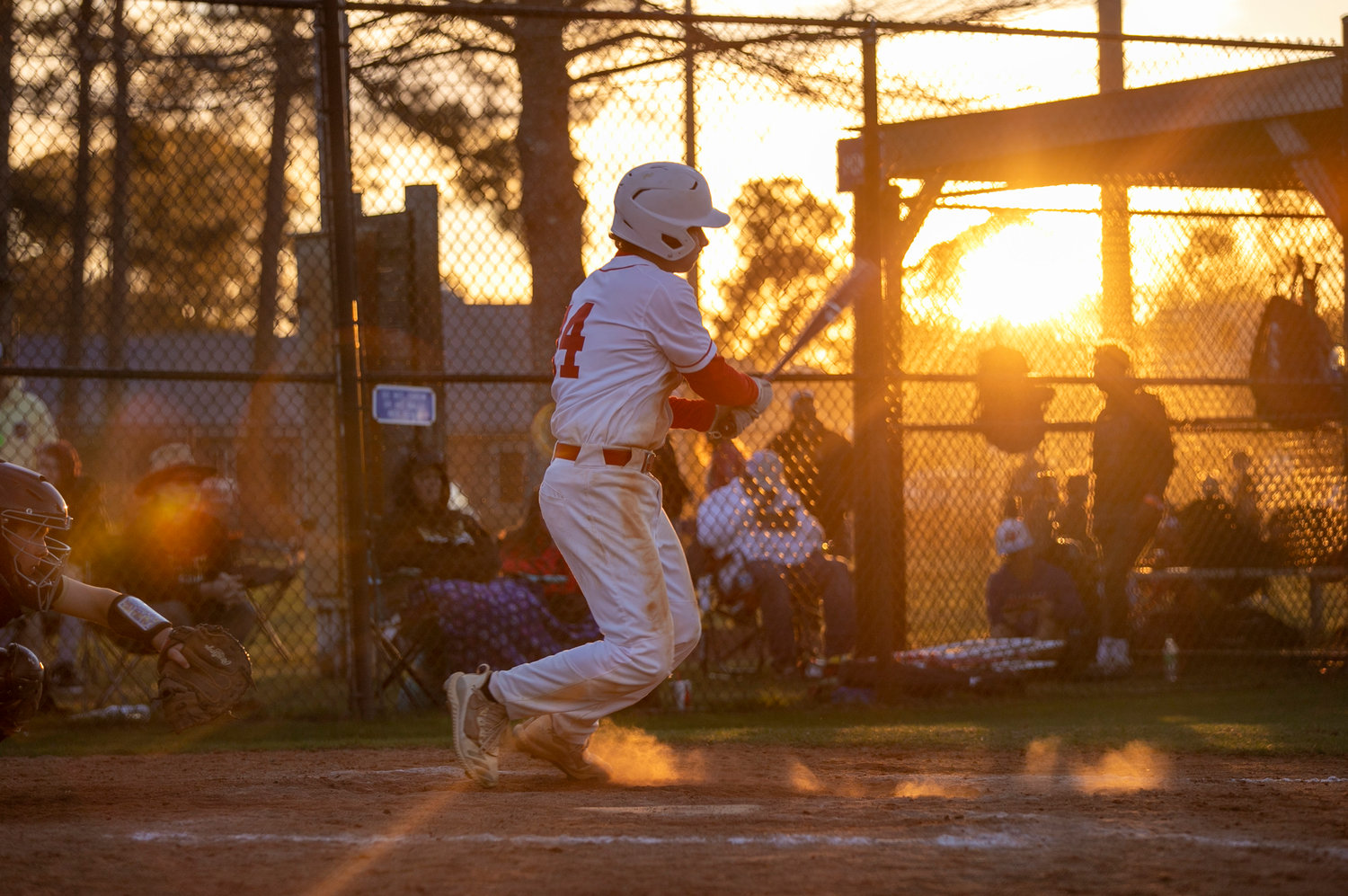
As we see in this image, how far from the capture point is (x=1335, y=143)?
8.92m

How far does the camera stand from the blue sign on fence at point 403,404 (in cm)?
698

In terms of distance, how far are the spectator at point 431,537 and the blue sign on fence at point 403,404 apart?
75 cm

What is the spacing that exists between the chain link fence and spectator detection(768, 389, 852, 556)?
0.08 feet

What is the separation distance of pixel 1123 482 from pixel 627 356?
496 cm

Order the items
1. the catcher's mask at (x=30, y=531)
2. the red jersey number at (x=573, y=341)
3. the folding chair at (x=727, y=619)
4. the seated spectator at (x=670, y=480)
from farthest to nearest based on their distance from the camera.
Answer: the folding chair at (x=727, y=619), the seated spectator at (x=670, y=480), the red jersey number at (x=573, y=341), the catcher's mask at (x=30, y=531)

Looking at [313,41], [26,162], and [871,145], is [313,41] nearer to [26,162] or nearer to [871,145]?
[26,162]

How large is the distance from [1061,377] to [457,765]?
4.38 metres

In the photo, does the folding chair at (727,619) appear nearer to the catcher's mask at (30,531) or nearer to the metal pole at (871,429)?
the metal pole at (871,429)

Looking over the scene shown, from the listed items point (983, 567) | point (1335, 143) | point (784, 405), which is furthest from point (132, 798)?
point (1335, 143)

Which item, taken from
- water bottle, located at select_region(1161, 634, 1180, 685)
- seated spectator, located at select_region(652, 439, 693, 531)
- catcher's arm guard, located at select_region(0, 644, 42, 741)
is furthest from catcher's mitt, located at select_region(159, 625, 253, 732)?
water bottle, located at select_region(1161, 634, 1180, 685)

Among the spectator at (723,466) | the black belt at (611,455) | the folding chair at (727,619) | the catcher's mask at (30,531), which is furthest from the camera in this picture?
the spectator at (723,466)

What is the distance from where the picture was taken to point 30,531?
4.29m

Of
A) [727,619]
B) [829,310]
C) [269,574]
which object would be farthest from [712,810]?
[269,574]

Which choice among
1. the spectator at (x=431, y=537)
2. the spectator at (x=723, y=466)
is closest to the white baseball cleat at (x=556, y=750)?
the spectator at (x=431, y=537)
